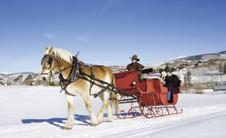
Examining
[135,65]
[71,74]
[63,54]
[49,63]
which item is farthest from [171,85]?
[49,63]

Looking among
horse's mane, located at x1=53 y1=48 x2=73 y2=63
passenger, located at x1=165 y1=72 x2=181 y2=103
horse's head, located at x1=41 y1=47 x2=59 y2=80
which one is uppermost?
horse's mane, located at x1=53 y1=48 x2=73 y2=63

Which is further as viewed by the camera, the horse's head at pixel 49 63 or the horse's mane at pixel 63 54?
the horse's mane at pixel 63 54

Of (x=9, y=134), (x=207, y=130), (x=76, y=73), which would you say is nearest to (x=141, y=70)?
(x=76, y=73)

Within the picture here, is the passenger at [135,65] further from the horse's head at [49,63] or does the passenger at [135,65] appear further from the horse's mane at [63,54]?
the horse's head at [49,63]

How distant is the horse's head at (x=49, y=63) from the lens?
417 inches

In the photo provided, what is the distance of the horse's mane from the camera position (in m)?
11.1

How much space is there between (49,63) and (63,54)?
2.23 ft

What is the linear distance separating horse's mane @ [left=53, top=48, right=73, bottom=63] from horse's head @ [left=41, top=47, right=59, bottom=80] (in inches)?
5.4

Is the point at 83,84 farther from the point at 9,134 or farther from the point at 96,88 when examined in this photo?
the point at 9,134

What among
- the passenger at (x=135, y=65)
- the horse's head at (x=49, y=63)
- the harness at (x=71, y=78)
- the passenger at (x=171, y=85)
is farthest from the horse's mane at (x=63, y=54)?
the passenger at (x=171, y=85)

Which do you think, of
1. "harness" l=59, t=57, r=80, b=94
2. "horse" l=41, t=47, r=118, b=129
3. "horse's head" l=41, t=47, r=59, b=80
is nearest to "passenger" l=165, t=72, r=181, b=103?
"horse" l=41, t=47, r=118, b=129

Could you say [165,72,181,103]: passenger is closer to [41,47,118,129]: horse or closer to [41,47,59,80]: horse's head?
[41,47,118,129]: horse

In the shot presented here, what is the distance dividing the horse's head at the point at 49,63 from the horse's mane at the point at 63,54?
0.14 metres

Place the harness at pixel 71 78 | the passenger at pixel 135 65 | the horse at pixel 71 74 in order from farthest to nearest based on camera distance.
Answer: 1. the passenger at pixel 135 65
2. the harness at pixel 71 78
3. the horse at pixel 71 74
